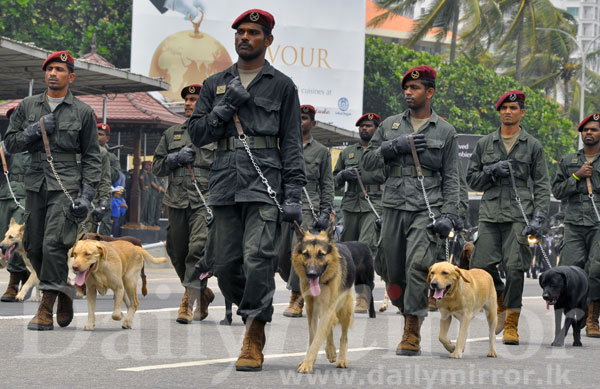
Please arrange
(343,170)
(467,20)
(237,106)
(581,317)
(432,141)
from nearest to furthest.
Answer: (237,106), (432,141), (581,317), (343,170), (467,20)

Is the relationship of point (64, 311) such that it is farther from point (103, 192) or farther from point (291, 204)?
point (103, 192)

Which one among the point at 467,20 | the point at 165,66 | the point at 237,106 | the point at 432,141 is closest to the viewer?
the point at 237,106

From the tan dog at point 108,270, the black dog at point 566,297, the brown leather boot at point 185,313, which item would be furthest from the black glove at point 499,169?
the tan dog at point 108,270

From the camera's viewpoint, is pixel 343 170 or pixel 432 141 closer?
pixel 432 141

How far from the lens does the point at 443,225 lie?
9.04 metres

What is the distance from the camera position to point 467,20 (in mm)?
58781

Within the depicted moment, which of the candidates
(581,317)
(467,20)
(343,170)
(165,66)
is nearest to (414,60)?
(467,20)

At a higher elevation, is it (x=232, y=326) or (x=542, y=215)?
(x=542, y=215)

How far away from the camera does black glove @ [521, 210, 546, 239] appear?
10.7 meters

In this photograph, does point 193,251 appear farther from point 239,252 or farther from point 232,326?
point 239,252

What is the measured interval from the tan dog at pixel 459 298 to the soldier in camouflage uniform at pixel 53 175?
10.1ft

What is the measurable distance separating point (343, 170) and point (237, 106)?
694 cm


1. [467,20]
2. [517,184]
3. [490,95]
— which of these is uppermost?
[467,20]

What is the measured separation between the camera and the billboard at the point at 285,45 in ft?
168
